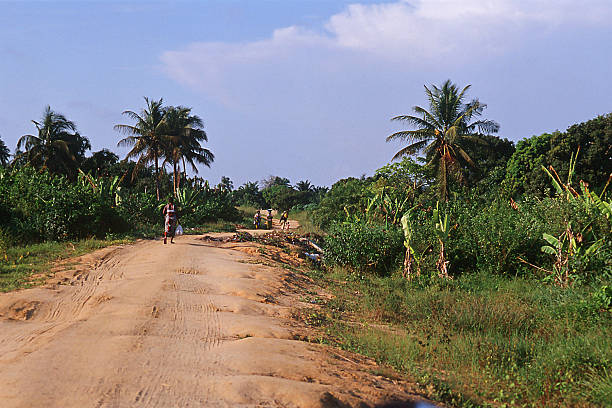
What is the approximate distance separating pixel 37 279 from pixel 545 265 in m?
11.5

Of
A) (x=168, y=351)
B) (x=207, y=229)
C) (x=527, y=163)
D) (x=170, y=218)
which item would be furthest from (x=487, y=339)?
(x=527, y=163)

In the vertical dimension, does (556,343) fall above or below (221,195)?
below

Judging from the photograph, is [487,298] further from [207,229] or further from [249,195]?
[249,195]

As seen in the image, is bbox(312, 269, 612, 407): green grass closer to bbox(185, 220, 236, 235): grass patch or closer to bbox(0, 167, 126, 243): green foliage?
bbox(0, 167, 126, 243): green foliage

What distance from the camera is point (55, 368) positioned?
428 centimetres

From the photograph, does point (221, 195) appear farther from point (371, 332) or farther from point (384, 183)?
point (371, 332)

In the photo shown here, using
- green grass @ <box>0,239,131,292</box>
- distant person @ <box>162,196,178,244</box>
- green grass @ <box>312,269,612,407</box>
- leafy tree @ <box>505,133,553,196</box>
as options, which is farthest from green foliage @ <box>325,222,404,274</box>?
leafy tree @ <box>505,133,553,196</box>

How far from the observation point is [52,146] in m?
34.0

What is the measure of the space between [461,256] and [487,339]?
21.1 ft

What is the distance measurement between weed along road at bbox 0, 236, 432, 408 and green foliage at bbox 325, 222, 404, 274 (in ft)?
14.0

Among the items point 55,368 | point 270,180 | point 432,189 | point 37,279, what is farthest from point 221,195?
point 270,180

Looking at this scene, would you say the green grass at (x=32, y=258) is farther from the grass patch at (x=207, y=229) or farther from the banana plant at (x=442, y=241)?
the banana plant at (x=442, y=241)

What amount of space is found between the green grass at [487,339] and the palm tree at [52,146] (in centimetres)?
3057

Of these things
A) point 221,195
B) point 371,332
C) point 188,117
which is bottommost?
point 371,332
